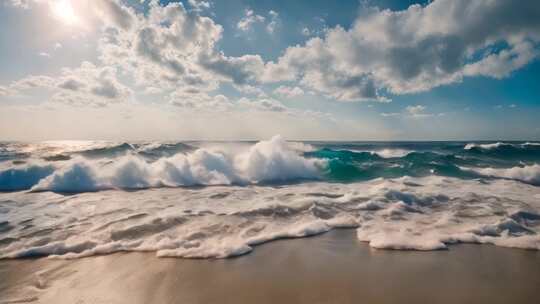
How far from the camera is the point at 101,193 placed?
9.79 metres

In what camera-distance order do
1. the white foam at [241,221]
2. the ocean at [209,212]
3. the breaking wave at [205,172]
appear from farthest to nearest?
1. the breaking wave at [205,172]
2. the ocean at [209,212]
3. the white foam at [241,221]

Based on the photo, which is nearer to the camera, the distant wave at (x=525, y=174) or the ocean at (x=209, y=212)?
the ocean at (x=209, y=212)

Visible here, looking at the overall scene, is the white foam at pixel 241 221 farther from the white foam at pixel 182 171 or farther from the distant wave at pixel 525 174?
the distant wave at pixel 525 174

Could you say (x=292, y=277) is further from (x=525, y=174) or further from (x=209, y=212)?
(x=525, y=174)

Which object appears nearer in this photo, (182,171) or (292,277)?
(292,277)

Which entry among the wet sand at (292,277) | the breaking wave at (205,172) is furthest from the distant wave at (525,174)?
the wet sand at (292,277)

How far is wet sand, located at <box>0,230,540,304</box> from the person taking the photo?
3184 millimetres

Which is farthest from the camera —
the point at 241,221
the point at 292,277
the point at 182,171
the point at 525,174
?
the point at 525,174

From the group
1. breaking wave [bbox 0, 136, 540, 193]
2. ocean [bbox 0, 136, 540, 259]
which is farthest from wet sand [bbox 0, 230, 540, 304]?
breaking wave [bbox 0, 136, 540, 193]

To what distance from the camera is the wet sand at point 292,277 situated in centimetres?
318

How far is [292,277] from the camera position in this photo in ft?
11.9

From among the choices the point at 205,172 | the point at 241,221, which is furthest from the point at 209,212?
the point at 205,172

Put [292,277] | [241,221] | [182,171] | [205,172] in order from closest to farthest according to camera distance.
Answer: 1. [292,277]
2. [241,221]
3. [182,171]
4. [205,172]

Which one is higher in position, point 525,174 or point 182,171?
point 182,171
